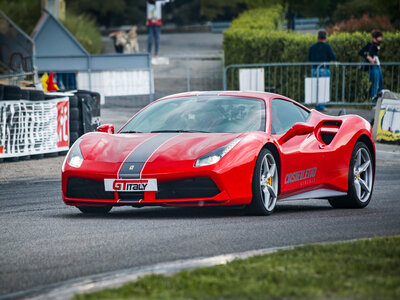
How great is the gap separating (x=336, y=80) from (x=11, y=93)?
8.96m

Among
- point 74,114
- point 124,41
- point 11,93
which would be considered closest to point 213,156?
point 11,93

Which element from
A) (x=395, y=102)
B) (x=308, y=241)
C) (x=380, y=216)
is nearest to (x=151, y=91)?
(x=395, y=102)

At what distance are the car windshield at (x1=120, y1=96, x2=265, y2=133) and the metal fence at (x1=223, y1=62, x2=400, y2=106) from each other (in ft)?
38.4

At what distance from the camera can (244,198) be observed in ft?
27.0

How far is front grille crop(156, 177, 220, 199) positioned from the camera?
318 inches

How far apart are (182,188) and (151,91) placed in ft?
51.6

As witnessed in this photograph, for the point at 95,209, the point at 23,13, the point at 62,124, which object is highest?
the point at 23,13

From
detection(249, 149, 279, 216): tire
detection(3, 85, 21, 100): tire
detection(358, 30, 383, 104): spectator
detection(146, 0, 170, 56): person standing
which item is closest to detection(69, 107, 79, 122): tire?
detection(3, 85, 21, 100): tire

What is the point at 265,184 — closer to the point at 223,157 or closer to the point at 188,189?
the point at 223,157

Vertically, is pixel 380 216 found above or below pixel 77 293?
below

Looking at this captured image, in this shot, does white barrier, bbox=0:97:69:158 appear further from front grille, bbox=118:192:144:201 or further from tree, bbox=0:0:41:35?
tree, bbox=0:0:41:35

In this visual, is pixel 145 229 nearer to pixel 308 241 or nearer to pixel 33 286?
pixel 308 241

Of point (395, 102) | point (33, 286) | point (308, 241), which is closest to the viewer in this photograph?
point (33, 286)

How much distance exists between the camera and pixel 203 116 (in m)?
9.06
